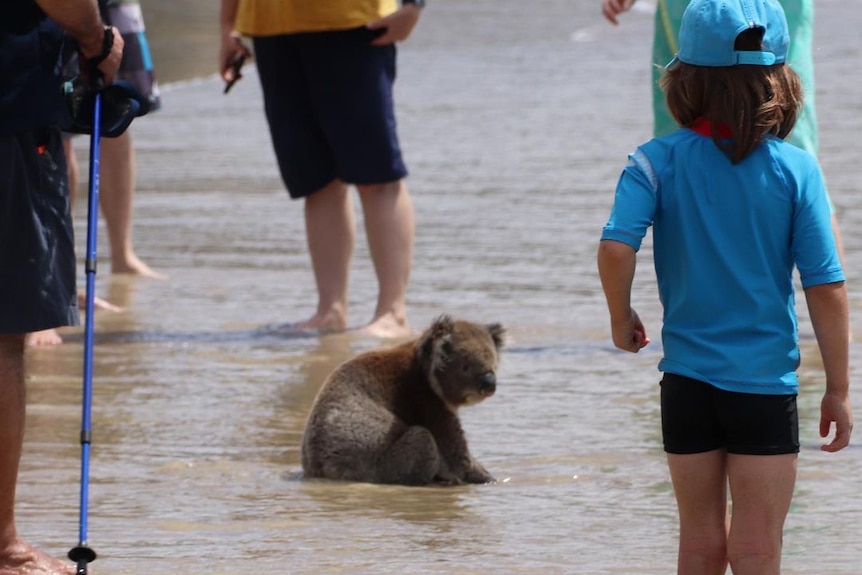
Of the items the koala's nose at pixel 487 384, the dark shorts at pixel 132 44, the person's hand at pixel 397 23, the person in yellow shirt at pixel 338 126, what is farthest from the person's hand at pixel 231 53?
the koala's nose at pixel 487 384

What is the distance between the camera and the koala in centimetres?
551

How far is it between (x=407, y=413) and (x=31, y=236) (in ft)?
4.96

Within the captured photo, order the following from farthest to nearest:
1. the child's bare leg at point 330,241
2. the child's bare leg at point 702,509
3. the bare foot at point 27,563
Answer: the child's bare leg at point 330,241, the bare foot at point 27,563, the child's bare leg at point 702,509

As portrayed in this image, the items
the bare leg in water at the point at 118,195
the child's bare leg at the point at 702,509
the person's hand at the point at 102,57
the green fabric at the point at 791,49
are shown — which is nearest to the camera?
the child's bare leg at the point at 702,509

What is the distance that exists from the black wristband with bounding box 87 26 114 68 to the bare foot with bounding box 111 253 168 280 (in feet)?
14.1

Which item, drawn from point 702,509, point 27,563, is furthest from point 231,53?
point 702,509

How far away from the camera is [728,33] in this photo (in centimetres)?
380

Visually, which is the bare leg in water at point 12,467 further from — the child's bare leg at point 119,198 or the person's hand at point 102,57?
the child's bare leg at point 119,198

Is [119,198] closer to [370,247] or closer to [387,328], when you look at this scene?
[370,247]

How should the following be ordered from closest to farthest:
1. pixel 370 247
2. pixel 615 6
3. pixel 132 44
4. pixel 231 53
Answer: pixel 615 6 → pixel 370 247 → pixel 231 53 → pixel 132 44

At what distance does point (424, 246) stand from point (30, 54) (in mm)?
4937

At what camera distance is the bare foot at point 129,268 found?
898cm

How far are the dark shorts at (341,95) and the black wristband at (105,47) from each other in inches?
115

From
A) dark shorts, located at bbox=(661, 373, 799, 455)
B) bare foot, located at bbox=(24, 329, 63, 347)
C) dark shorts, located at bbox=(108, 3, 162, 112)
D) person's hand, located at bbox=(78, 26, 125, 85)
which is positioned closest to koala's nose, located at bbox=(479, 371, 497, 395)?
person's hand, located at bbox=(78, 26, 125, 85)
